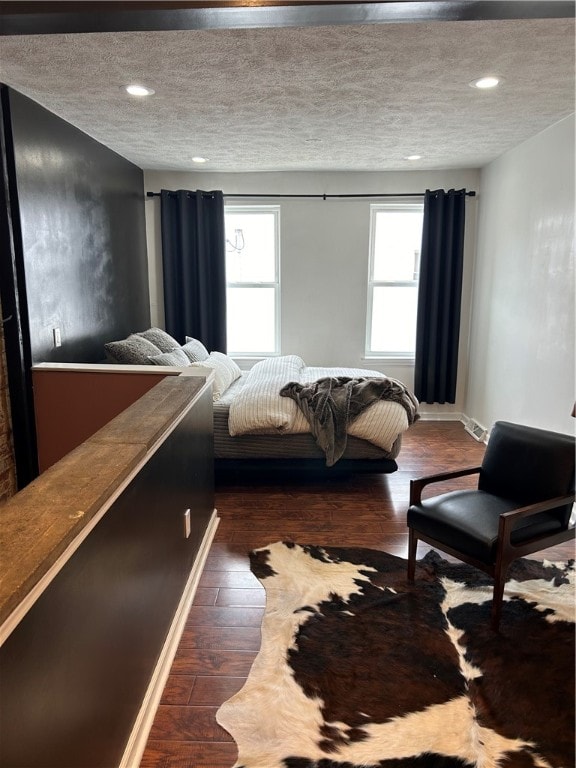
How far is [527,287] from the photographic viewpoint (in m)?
3.78

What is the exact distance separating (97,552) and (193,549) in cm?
127

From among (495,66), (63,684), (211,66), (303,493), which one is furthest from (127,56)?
(303,493)

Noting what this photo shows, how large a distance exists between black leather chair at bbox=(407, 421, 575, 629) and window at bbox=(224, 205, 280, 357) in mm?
3271

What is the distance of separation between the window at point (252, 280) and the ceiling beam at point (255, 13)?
337 centimetres

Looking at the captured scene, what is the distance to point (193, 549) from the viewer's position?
8.13 ft

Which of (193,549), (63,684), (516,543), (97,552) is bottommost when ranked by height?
(193,549)

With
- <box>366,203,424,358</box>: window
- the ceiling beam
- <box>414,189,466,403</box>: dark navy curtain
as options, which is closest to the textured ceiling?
the ceiling beam

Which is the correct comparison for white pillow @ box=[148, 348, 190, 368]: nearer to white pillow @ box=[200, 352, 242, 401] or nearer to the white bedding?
white pillow @ box=[200, 352, 242, 401]

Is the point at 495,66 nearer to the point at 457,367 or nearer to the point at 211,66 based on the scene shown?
the point at 211,66

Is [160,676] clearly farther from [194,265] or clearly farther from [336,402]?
[194,265]

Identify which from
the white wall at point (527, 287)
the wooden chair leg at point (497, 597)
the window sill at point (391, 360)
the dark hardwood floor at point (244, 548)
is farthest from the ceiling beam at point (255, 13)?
the window sill at point (391, 360)

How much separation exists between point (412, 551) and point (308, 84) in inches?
97.0

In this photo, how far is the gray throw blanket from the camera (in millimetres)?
3377

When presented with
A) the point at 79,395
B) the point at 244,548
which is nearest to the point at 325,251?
the point at 79,395
